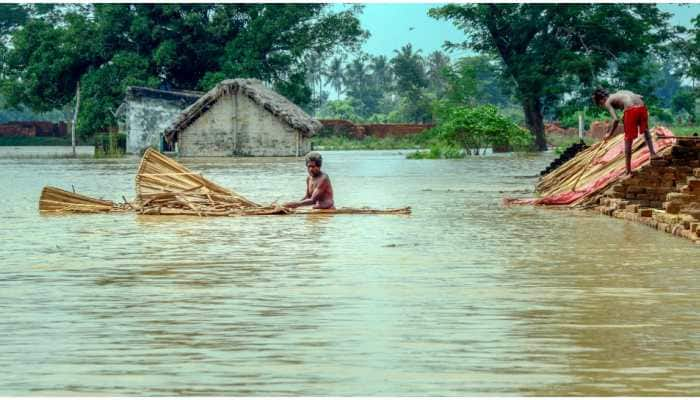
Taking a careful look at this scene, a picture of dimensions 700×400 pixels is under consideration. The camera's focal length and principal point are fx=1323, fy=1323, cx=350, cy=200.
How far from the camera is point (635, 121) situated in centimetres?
1584

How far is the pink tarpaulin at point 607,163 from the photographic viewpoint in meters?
15.8

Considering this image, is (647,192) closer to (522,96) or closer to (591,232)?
(591,232)

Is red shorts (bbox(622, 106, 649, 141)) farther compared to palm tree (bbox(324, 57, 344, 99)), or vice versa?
palm tree (bbox(324, 57, 344, 99))

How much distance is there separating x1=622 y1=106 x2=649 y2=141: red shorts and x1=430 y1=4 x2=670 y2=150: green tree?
1174 inches

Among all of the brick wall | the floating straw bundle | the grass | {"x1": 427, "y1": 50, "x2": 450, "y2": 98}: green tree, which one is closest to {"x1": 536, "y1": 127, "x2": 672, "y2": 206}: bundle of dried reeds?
the floating straw bundle

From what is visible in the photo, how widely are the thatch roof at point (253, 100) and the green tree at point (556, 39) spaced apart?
28.1 feet

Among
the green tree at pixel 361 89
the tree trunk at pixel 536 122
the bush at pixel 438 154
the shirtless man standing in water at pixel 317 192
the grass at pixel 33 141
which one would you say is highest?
the green tree at pixel 361 89

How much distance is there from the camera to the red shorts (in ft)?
51.3

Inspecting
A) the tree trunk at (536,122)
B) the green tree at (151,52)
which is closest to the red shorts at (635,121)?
the tree trunk at (536,122)

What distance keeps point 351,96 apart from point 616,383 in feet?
296

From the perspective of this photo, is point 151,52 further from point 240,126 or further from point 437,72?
point 437,72

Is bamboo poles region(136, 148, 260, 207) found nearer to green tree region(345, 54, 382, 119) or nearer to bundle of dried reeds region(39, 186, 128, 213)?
bundle of dried reeds region(39, 186, 128, 213)

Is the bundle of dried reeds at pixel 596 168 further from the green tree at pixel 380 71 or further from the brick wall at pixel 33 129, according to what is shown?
the green tree at pixel 380 71

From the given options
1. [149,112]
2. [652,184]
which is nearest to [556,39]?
[149,112]
